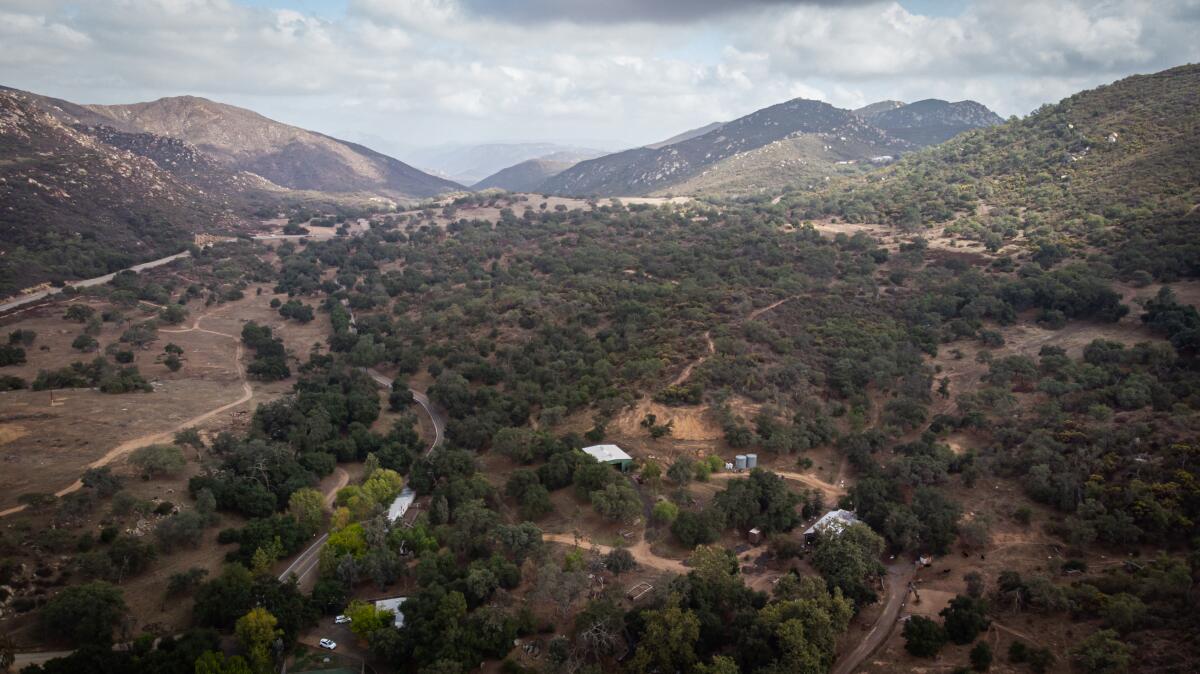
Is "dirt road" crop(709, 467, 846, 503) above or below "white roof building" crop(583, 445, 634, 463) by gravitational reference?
below

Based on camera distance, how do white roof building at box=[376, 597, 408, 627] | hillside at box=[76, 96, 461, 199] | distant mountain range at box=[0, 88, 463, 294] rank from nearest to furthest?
1. white roof building at box=[376, 597, 408, 627]
2. distant mountain range at box=[0, 88, 463, 294]
3. hillside at box=[76, 96, 461, 199]

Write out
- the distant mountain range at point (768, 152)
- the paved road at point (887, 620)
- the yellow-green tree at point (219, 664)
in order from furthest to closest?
1. the distant mountain range at point (768, 152)
2. the paved road at point (887, 620)
3. the yellow-green tree at point (219, 664)

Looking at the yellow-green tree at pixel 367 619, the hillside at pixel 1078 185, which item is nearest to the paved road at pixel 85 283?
the yellow-green tree at pixel 367 619

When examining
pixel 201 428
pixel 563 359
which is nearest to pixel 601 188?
pixel 563 359

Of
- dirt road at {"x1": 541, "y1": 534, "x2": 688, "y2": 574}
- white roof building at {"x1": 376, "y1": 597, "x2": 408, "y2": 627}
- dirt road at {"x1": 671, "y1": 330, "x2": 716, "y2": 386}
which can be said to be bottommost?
white roof building at {"x1": 376, "y1": 597, "x2": 408, "y2": 627}

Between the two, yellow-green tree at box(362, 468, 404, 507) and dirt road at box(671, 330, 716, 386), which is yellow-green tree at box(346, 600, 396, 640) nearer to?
yellow-green tree at box(362, 468, 404, 507)

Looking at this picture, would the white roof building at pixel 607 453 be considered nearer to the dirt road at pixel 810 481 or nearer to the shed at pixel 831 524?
the dirt road at pixel 810 481

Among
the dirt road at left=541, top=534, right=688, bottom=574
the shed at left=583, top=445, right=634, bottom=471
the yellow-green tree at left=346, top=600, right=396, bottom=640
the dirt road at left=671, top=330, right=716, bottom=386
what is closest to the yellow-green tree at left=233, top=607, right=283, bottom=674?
the yellow-green tree at left=346, top=600, right=396, bottom=640
